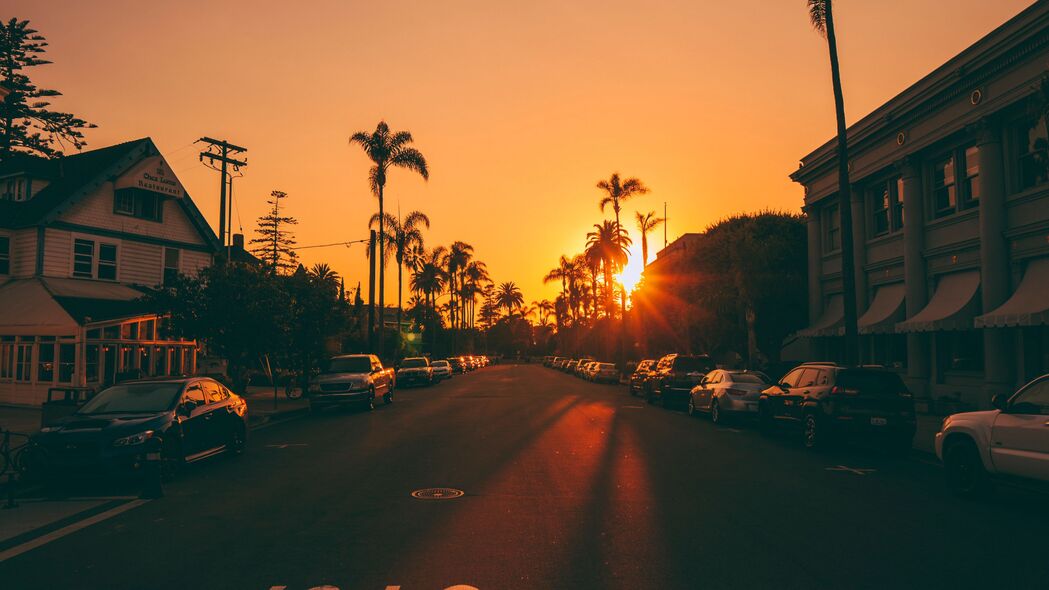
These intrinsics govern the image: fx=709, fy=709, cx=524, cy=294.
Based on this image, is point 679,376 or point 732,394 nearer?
point 732,394

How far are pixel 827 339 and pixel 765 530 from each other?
2721cm

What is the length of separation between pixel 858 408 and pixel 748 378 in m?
5.84

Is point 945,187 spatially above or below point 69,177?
below

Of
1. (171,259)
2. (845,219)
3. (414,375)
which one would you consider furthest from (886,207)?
(171,259)

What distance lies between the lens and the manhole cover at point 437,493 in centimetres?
927

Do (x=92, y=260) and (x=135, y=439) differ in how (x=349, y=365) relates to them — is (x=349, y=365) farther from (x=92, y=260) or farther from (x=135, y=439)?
(x=135, y=439)

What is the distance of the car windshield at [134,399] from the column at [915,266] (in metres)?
22.9

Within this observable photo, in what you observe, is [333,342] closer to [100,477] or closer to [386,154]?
[386,154]

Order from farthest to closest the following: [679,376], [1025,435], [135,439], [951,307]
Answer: [679,376] → [951,307] → [135,439] → [1025,435]

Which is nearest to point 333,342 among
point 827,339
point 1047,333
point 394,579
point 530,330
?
point 827,339

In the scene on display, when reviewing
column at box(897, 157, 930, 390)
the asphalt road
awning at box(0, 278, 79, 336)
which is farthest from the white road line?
column at box(897, 157, 930, 390)

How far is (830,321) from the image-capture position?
100 ft

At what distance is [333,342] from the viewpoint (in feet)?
122

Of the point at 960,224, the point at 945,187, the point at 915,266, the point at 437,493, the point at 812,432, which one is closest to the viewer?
the point at 437,493
